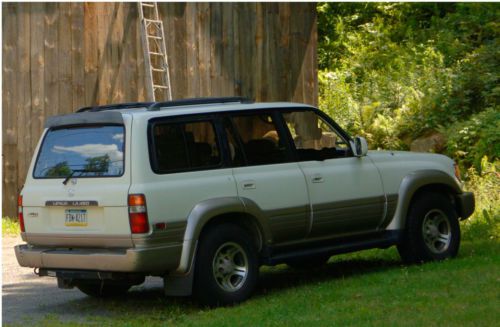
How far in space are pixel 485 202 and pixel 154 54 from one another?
5.86 m

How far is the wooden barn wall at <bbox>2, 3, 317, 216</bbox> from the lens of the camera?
53.6ft

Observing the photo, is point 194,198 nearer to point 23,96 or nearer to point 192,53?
point 23,96

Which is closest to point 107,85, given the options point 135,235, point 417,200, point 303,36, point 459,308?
point 303,36

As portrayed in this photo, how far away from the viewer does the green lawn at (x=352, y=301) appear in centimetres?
873

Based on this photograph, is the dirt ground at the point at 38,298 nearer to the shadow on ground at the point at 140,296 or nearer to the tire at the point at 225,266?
the shadow on ground at the point at 140,296

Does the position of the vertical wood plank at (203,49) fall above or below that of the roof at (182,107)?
above

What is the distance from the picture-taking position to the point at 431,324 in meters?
8.30

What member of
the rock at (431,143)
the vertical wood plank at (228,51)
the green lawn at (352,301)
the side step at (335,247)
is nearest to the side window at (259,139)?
the side step at (335,247)

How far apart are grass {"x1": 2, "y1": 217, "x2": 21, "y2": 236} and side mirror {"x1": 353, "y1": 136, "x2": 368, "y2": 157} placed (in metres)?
6.53

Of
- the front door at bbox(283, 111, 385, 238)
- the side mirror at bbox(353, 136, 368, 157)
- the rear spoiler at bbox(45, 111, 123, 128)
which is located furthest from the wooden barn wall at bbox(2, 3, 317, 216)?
the side mirror at bbox(353, 136, 368, 157)

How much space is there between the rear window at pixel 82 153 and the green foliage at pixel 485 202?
589 centimetres

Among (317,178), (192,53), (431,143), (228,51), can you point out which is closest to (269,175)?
(317,178)

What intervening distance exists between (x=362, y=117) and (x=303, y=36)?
3140 mm

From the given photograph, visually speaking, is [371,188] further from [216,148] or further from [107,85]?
[107,85]
